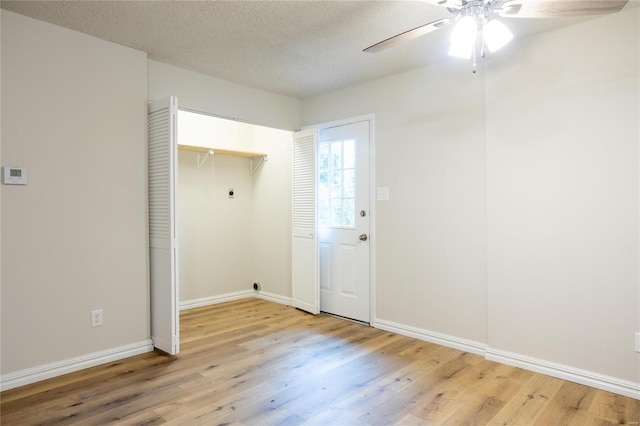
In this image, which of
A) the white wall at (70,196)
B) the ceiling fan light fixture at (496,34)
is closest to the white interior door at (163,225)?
the white wall at (70,196)

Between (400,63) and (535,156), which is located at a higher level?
(400,63)

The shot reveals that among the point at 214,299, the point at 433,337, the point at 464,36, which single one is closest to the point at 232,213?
the point at 214,299

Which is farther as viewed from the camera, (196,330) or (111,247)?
(196,330)

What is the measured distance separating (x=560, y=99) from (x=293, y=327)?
2983 mm

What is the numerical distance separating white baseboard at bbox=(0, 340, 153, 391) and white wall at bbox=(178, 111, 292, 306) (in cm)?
147

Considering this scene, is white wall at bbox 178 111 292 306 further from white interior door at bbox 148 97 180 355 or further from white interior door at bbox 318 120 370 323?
white interior door at bbox 148 97 180 355

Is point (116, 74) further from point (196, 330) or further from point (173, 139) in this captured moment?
point (196, 330)

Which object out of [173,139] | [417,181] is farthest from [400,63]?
[173,139]

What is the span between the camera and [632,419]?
86.4 inches

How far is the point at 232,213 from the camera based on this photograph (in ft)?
16.8

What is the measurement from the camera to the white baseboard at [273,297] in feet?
15.8

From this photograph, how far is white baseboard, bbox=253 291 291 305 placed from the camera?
4801 mm

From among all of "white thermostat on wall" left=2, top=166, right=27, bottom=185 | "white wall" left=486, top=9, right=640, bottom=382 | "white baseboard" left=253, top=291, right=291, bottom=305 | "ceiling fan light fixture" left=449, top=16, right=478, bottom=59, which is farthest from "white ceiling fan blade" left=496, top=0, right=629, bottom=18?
"white baseboard" left=253, top=291, right=291, bottom=305

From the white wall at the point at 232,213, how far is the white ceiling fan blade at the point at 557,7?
10.6 ft
